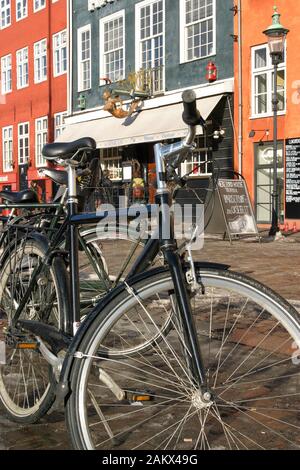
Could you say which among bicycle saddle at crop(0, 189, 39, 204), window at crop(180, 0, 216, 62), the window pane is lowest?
bicycle saddle at crop(0, 189, 39, 204)

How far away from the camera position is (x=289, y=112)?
15766mm

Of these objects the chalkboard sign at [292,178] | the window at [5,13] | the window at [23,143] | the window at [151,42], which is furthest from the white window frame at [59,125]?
the chalkboard sign at [292,178]

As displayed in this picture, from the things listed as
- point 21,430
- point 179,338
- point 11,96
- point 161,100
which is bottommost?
point 21,430

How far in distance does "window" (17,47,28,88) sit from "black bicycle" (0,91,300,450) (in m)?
27.4

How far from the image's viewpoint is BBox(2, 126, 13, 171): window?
30.3 metres

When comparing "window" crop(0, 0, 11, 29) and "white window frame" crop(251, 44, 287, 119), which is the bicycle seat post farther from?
"window" crop(0, 0, 11, 29)

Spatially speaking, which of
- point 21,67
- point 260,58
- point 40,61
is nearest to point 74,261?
point 260,58

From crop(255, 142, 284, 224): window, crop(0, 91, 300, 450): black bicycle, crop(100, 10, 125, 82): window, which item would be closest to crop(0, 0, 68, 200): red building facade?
crop(100, 10, 125, 82): window

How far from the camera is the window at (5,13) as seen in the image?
3062 centimetres

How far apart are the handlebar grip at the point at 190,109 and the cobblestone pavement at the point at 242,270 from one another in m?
1.52

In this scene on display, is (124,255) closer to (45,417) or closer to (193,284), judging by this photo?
(45,417)
